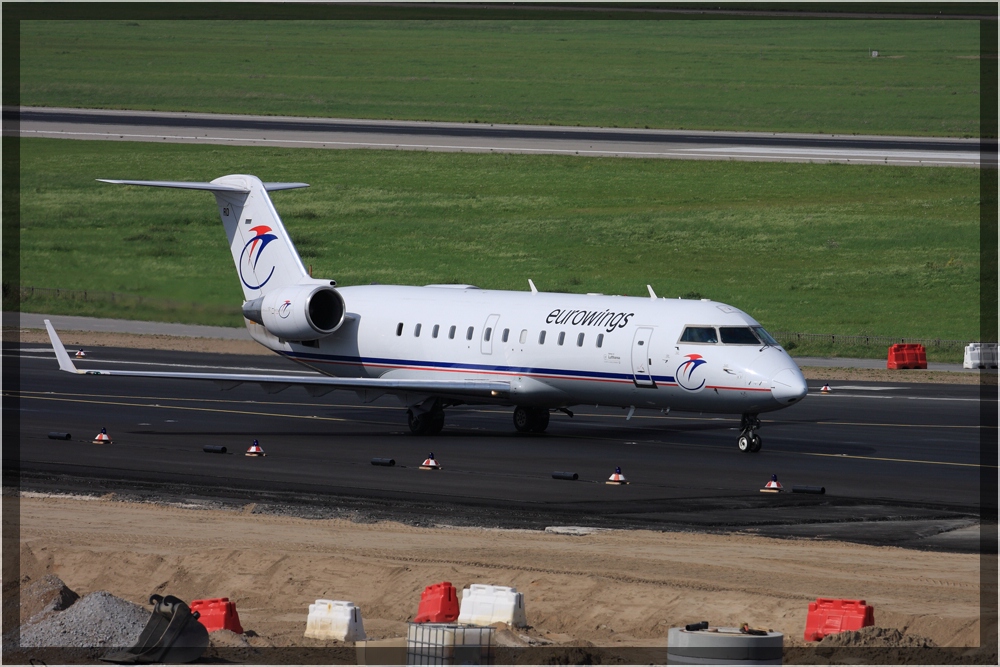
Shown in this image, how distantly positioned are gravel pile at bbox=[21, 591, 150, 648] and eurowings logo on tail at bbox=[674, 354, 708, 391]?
1781 centimetres

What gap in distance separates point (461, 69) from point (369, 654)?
110481 millimetres

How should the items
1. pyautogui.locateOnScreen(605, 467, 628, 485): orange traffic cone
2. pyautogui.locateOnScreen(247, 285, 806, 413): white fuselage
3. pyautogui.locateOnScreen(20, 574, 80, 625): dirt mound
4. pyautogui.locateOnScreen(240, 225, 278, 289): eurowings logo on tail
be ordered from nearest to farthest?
pyautogui.locateOnScreen(20, 574, 80, 625): dirt mound → pyautogui.locateOnScreen(605, 467, 628, 485): orange traffic cone → pyautogui.locateOnScreen(247, 285, 806, 413): white fuselage → pyautogui.locateOnScreen(240, 225, 278, 289): eurowings logo on tail

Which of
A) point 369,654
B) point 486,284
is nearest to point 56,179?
point 486,284

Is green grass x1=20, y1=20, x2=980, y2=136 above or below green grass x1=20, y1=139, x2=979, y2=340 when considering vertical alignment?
above

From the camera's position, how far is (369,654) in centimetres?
1584

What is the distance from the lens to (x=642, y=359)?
3375cm

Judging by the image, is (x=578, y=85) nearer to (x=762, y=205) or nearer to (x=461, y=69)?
(x=461, y=69)

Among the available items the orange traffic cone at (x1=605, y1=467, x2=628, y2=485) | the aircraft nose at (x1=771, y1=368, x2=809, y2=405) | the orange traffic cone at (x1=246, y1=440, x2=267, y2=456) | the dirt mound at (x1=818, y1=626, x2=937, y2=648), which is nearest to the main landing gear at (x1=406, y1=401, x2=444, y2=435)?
the orange traffic cone at (x1=246, y1=440, x2=267, y2=456)

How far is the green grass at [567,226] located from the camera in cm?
6331

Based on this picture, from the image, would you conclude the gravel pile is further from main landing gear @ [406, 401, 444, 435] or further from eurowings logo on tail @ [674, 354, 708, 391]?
main landing gear @ [406, 401, 444, 435]

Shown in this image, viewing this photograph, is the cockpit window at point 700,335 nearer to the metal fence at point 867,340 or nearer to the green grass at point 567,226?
the metal fence at point 867,340

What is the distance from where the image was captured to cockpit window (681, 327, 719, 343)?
1307 inches

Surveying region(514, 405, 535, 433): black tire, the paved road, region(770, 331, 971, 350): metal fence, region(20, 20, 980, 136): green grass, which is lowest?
region(514, 405, 535, 433): black tire

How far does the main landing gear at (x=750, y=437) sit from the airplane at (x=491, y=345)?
3 cm
